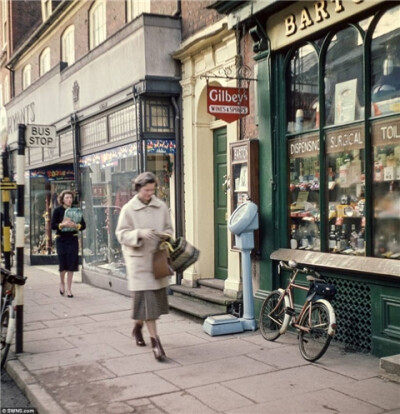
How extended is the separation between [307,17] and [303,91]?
0.91 meters

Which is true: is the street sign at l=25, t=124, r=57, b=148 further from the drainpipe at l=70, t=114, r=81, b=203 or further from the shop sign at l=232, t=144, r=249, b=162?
the drainpipe at l=70, t=114, r=81, b=203

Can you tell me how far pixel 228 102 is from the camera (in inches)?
297

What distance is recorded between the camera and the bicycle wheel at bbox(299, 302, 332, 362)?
569 centimetres

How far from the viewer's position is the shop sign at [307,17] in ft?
20.1

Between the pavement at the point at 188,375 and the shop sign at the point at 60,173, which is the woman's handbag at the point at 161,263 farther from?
the shop sign at the point at 60,173

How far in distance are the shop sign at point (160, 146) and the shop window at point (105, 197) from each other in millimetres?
462

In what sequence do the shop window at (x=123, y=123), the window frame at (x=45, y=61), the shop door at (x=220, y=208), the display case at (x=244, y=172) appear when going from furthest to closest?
the window frame at (x=45, y=61) → the shop window at (x=123, y=123) → the shop door at (x=220, y=208) → the display case at (x=244, y=172)

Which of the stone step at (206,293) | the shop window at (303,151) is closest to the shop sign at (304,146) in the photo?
the shop window at (303,151)

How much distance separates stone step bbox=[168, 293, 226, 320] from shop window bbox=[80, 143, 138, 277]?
7.20 feet

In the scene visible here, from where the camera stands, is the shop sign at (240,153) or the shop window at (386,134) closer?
the shop window at (386,134)

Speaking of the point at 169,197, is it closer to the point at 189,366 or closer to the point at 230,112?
the point at 230,112

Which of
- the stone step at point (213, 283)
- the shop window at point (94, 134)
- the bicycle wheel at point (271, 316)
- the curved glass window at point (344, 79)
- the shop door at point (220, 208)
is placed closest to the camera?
the curved glass window at point (344, 79)

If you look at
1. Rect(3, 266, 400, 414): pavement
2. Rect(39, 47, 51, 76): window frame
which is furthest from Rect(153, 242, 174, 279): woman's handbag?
Rect(39, 47, 51, 76): window frame

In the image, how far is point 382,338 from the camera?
5.88 metres
